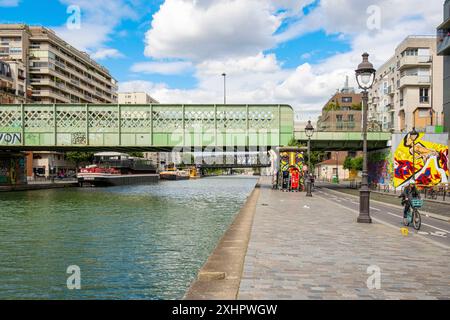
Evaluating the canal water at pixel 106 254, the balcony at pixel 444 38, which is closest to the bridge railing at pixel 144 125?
the balcony at pixel 444 38

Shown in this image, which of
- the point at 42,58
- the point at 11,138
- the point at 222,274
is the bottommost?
the point at 222,274

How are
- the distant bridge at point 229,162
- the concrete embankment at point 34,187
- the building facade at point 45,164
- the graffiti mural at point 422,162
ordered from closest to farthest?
1. the graffiti mural at point 422,162
2. the concrete embankment at point 34,187
3. the building facade at point 45,164
4. the distant bridge at point 229,162

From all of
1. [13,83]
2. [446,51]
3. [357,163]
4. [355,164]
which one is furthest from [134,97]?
[446,51]

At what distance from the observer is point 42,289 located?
28.3 feet

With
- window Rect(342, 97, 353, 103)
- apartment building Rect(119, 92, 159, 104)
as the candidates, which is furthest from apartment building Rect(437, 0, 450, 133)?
apartment building Rect(119, 92, 159, 104)

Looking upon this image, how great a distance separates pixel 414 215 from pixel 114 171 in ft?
213

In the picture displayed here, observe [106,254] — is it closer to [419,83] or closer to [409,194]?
[409,194]

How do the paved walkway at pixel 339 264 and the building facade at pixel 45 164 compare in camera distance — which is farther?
the building facade at pixel 45 164

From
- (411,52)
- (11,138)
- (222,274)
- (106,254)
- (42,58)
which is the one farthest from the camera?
(42,58)

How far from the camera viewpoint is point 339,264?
26.9ft

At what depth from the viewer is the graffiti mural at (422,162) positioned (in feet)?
125

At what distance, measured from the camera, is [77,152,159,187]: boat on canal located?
207 feet

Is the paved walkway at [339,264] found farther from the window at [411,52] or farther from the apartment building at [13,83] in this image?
the apartment building at [13,83]

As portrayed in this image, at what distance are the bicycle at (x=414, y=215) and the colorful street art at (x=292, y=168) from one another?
24.9 metres
